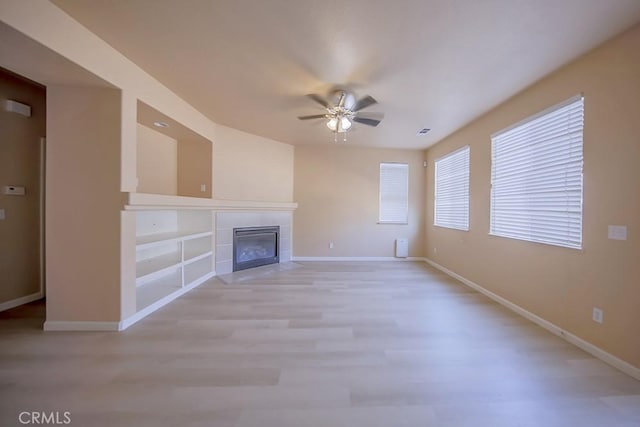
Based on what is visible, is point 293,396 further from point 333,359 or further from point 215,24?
point 215,24

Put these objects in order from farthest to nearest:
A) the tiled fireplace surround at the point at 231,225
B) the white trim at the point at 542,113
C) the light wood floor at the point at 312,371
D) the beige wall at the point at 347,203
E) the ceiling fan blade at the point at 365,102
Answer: the beige wall at the point at 347,203 < the tiled fireplace surround at the point at 231,225 < the ceiling fan blade at the point at 365,102 < the white trim at the point at 542,113 < the light wood floor at the point at 312,371

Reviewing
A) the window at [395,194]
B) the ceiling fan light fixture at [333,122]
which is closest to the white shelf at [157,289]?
the ceiling fan light fixture at [333,122]

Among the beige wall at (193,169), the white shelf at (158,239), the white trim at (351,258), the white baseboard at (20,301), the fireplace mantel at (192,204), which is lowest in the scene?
the white baseboard at (20,301)

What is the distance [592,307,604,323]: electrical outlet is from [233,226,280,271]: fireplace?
4.75m

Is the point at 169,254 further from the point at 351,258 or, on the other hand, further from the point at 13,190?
the point at 351,258

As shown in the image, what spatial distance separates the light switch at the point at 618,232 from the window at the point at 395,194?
394 centimetres

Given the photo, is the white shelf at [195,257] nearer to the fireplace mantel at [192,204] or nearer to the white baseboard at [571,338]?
the fireplace mantel at [192,204]

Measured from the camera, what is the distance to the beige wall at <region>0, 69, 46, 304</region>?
119 inches

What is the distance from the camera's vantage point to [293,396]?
5.46 ft

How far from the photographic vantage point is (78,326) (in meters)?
2.50

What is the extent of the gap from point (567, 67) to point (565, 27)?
76cm

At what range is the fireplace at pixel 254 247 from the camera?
15.9 feet

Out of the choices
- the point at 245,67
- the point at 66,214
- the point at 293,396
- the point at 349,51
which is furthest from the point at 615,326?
Result: the point at 66,214

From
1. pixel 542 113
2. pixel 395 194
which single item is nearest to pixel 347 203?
pixel 395 194
